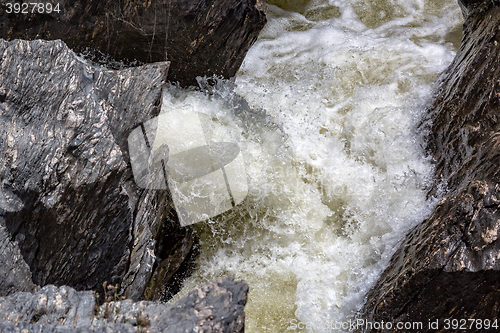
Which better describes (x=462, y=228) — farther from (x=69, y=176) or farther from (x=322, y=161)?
(x=69, y=176)

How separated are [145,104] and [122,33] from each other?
1.44 meters

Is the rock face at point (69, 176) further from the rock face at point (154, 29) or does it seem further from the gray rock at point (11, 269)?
the rock face at point (154, 29)

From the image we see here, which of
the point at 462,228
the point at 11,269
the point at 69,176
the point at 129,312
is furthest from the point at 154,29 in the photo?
the point at 462,228

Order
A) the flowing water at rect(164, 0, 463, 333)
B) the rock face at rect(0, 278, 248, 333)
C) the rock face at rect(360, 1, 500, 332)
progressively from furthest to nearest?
the flowing water at rect(164, 0, 463, 333) < the rock face at rect(360, 1, 500, 332) < the rock face at rect(0, 278, 248, 333)

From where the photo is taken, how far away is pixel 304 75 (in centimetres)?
500

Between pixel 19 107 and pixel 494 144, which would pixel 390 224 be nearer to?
pixel 494 144

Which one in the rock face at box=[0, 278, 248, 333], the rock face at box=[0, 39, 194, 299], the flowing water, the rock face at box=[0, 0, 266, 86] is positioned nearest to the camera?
the rock face at box=[0, 278, 248, 333]

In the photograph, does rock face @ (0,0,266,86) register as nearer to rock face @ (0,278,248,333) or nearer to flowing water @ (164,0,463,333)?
flowing water @ (164,0,463,333)

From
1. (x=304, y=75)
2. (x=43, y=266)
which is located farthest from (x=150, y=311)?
(x=304, y=75)

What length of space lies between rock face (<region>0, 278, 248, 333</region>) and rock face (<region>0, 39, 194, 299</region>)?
1.43 feet

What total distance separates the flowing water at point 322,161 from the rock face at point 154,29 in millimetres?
410

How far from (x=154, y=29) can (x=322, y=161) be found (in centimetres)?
221

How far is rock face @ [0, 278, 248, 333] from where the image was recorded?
1734mm

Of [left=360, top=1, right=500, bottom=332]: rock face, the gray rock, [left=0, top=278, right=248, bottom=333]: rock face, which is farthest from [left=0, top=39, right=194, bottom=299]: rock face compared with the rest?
[left=360, top=1, right=500, bottom=332]: rock face
